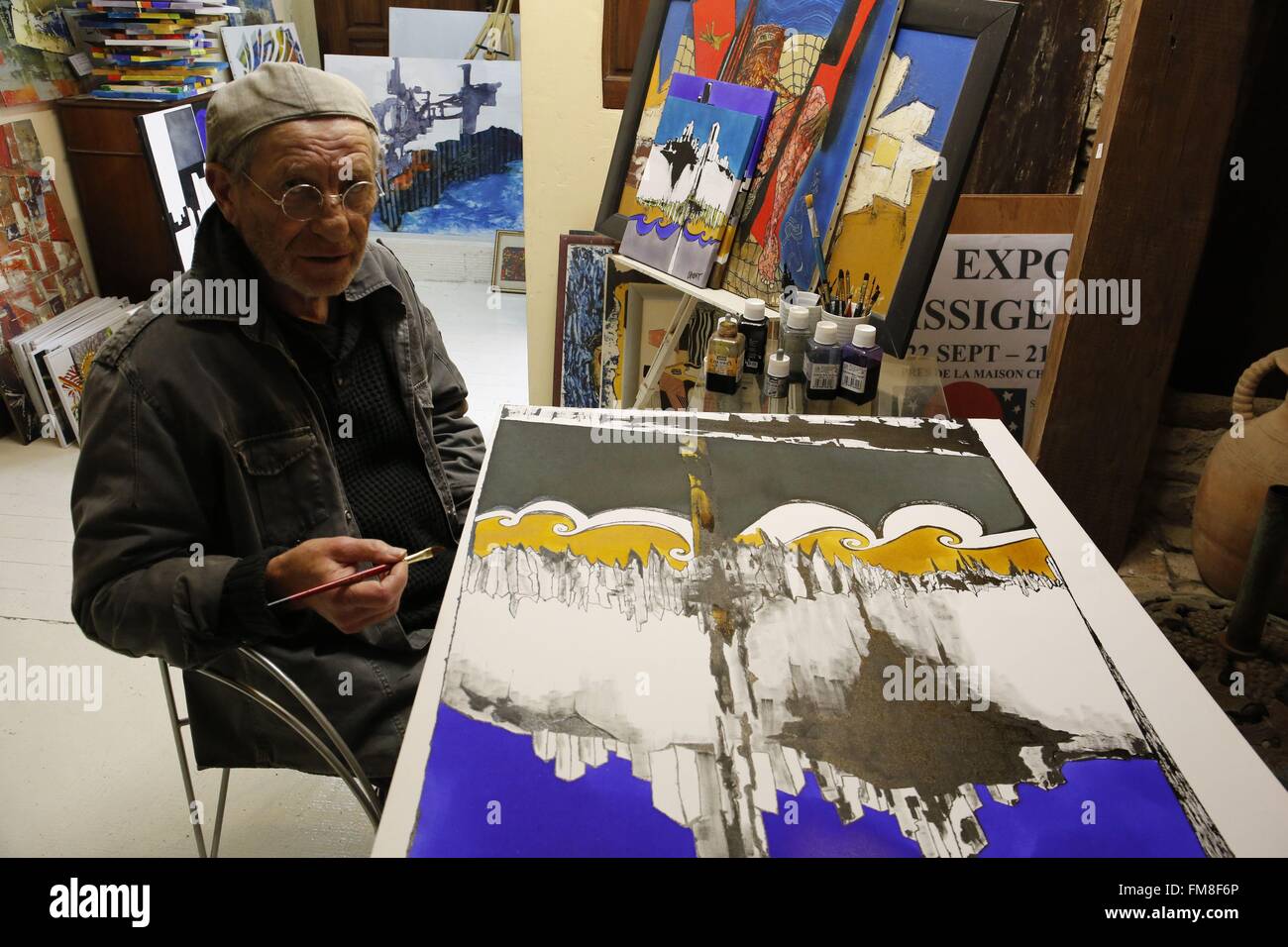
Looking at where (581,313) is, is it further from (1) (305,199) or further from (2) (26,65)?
(2) (26,65)

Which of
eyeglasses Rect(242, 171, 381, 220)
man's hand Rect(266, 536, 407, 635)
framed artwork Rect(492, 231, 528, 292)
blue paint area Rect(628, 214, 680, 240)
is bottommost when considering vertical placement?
framed artwork Rect(492, 231, 528, 292)

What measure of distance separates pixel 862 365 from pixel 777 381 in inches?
6.7

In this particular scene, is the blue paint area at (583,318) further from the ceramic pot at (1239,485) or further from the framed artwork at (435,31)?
the framed artwork at (435,31)

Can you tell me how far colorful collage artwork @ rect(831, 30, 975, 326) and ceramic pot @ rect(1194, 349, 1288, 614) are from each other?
4.36ft

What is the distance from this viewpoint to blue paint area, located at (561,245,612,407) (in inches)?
117

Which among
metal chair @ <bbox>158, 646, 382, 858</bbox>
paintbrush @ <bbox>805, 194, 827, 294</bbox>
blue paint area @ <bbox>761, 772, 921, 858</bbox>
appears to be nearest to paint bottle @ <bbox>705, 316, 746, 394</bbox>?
paintbrush @ <bbox>805, 194, 827, 294</bbox>

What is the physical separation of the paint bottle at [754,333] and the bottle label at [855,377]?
0.23m

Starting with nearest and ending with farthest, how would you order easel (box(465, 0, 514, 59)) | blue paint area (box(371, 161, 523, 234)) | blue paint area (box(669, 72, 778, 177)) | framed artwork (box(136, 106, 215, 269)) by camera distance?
blue paint area (box(669, 72, 778, 177))
framed artwork (box(136, 106, 215, 269))
easel (box(465, 0, 514, 59))
blue paint area (box(371, 161, 523, 234))

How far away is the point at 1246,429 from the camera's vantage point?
2473 mm

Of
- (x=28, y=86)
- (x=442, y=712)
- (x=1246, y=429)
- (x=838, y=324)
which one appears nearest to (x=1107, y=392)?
(x=1246, y=429)

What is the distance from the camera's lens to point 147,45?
3.48 metres

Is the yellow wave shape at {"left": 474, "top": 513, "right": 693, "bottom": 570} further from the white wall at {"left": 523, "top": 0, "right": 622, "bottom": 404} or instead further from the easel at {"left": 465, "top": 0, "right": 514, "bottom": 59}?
the easel at {"left": 465, "top": 0, "right": 514, "bottom": 59}
